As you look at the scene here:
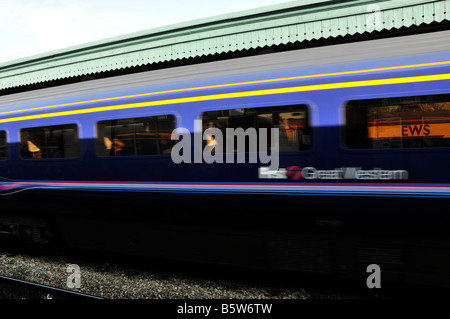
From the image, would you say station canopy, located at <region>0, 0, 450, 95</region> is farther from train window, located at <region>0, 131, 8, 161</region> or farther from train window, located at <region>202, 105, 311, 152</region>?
train window, located at <region>0, 131, 8, 161</region>

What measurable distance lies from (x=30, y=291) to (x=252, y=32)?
531 centimetres

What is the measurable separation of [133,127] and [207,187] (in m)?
1.31

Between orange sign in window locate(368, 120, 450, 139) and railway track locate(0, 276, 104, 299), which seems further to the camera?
railway track locate(0, 276, 104, 299)

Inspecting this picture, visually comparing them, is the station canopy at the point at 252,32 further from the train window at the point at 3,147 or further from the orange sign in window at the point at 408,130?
the train window at the point at 3,147

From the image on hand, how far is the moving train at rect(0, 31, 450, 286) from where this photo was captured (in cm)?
351

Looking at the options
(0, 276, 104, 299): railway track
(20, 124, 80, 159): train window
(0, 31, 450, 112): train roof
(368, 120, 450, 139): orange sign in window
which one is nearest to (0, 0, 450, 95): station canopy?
(0, 31, 450, 112): train roof

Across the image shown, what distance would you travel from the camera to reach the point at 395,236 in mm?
3684

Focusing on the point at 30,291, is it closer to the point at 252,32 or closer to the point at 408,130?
the point at 408,130

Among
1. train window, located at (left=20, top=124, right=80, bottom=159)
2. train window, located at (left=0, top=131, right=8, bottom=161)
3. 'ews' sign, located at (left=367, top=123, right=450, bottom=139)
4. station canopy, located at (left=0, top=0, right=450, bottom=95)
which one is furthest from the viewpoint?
train window, located at (left=0, top=131, right=8, bottom=161)

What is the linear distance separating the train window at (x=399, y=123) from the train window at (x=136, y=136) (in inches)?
83.8

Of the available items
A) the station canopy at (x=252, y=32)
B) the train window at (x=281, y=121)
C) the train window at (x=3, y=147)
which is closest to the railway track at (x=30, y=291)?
the train window at (x=3, y=147)

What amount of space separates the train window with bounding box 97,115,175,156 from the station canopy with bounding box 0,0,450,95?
2.89 m
